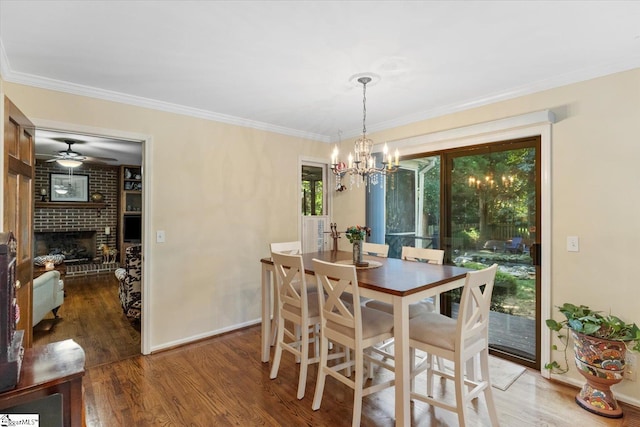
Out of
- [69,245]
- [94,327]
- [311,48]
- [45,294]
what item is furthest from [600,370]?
[69,245]

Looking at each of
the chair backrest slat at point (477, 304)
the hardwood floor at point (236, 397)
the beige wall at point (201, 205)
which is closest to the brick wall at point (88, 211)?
the hardwood floor at point (236, 397)

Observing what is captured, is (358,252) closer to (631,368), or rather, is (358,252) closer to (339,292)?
(339,292)

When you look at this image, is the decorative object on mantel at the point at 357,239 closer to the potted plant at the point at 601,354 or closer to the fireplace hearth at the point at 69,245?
the potted plant at the point at 601,354

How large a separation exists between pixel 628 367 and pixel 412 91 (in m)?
2.63

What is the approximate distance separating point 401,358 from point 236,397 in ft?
4.28

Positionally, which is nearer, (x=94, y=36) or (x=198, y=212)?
(x=94, y=36)

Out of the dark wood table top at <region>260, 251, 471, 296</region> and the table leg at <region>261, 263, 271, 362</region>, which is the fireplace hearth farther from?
the dark wood table top at <region>260, 251, 471, 296</region>

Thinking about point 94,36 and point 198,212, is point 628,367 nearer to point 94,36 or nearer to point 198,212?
point 198,212

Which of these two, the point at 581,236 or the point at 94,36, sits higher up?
the point at 94,36

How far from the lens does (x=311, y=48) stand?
2.15m

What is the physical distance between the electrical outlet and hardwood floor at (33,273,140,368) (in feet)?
13.2

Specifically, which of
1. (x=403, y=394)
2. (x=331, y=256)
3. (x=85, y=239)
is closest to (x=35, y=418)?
(x=403, y=394)

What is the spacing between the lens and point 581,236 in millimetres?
2512

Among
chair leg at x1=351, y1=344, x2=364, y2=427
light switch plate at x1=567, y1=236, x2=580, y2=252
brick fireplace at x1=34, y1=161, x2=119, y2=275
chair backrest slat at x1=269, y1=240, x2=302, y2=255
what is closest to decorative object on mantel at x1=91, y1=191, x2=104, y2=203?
brick fireplace at x1=34, y1=161, x2=119, y2=275
